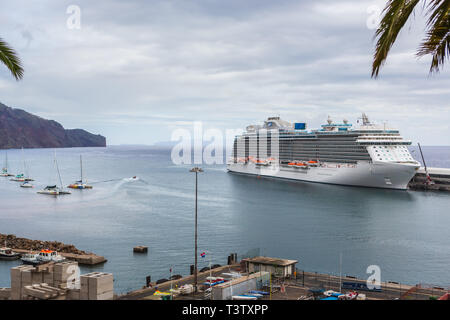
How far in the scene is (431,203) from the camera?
5828 cm

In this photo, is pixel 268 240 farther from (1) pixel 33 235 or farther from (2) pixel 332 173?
(2) pixel 332 173

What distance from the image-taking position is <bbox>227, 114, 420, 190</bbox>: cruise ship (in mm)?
69562

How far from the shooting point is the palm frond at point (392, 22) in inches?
177

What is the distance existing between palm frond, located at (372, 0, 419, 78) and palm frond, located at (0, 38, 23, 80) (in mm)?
5481

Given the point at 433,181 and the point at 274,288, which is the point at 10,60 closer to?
the point at 274,288

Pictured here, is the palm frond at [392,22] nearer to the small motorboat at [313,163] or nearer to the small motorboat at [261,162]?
Result: the small motorboat at [313,163]

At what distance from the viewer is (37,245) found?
35.8 metres

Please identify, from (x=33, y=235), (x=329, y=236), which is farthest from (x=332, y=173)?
(x=33, y=235)

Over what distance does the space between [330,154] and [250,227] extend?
4241cm

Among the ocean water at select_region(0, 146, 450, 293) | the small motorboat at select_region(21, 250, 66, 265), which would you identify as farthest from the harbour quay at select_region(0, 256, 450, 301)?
the small motorboat at select_region(21, 250, 66, 265)

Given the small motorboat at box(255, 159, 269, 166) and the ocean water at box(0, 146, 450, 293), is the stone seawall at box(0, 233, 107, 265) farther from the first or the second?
the small motorboat at box(255, 159, 269, 166)

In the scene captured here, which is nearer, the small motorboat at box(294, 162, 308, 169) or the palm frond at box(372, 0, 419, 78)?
the palm frond at box(372, 0, 419, 78)

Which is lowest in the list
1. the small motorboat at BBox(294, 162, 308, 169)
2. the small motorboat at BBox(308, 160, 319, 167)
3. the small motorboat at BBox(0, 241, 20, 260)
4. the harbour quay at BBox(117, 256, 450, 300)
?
the small motorboat at BBox(0, 241, 20, 260)
